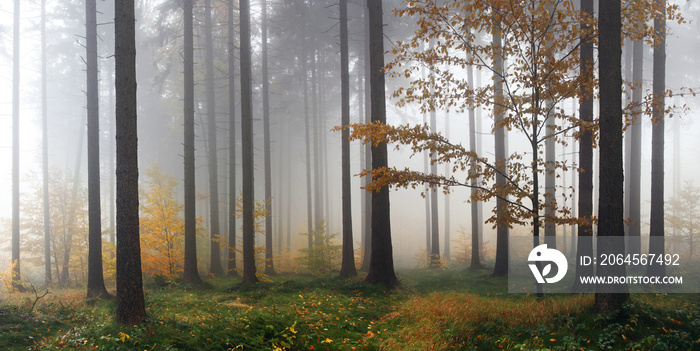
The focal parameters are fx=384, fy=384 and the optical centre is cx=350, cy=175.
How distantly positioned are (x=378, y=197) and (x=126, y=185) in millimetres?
6484

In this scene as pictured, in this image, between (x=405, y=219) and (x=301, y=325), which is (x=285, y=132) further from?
(x=301, y=325)

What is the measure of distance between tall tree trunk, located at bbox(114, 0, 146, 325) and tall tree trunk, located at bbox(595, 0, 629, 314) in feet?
26.1

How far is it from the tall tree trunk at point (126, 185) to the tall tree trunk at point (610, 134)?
26.1 ft

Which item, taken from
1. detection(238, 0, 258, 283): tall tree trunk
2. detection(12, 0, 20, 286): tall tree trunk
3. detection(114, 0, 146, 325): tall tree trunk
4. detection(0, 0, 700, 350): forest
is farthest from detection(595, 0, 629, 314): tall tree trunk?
detection(12, 0, 20, 286): tall tree trunk

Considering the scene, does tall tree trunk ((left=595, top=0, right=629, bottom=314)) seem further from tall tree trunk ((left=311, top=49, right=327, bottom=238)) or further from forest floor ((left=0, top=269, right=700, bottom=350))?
tall tree trunk ((left=311, top=49, right=327, bottom=238))

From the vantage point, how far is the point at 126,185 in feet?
22.3

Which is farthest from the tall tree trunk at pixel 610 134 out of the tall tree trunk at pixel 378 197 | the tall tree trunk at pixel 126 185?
the tall tree trunk at pixel 126 185

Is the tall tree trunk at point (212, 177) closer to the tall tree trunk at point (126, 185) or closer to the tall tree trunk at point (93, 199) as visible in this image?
the tall tree trunk at point (93, 199)

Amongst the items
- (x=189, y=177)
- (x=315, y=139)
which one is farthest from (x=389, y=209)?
(x=315, y=139)

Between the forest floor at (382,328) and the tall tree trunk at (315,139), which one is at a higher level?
the tall tree trunk at (315,139)

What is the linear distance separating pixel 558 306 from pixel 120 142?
8331 millimetres

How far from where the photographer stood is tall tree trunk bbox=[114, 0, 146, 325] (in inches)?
267

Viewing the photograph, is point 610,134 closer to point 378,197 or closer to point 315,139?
point 378,197

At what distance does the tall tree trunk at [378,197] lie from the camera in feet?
36.4
